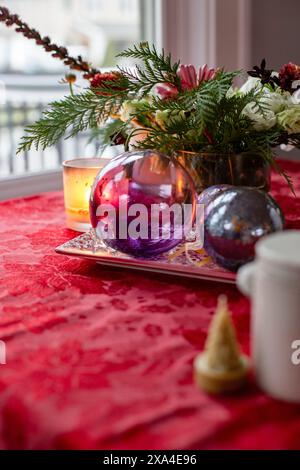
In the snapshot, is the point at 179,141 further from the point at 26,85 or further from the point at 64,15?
the point at 26,85

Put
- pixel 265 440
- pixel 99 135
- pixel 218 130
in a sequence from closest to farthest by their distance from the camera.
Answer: pixel 265 440 → pixel 218 130 → pixel 99 135

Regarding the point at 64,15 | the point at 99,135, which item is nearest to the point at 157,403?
the point at 99,135

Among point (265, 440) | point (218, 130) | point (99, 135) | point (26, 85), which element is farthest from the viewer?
point (26, 85)

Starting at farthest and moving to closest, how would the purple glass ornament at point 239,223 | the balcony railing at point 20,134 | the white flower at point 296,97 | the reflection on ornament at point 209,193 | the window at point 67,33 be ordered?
the balcony railing at point 20,134
the window at point 67,33
the white flower at point 296,97
the reflection on ornament at point 209,193
the purple glass ornament at point 239,223

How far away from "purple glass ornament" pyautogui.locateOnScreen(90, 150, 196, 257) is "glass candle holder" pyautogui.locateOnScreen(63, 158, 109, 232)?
0.24 metres

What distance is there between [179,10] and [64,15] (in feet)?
1.15

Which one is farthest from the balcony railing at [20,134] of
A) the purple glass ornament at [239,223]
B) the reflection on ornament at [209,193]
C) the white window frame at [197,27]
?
the purple glass ornament at [239,223]

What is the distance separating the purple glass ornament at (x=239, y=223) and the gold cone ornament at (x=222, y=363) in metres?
0.23

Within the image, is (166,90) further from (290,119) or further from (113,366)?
(113,366)

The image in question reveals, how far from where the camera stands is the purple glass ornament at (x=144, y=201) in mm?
975

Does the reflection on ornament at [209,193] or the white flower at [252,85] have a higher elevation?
the white flower at [252,85]

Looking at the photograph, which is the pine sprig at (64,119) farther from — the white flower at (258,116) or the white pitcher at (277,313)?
the white pitcher at (277,313)

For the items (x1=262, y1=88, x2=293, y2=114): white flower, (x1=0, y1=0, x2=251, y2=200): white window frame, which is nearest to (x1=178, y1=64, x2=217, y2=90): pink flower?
(x1=262, y1=88, x2=293, y2=114): white flower
